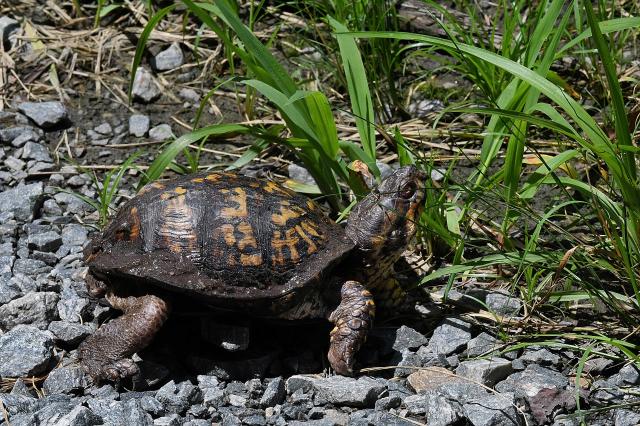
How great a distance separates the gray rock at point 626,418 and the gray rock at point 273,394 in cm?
104

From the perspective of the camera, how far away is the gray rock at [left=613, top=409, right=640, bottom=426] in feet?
8.85

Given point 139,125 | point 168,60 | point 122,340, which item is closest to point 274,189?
point 122,340

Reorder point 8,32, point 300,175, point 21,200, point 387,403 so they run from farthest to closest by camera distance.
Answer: point 8,32 → point 300,175 → point 21,200 → point 387,403

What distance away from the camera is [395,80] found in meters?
4.56

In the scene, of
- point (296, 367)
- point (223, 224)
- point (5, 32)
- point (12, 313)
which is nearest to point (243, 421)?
point (296, 367)

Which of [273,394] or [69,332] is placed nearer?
[273,394]

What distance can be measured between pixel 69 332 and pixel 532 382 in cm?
159

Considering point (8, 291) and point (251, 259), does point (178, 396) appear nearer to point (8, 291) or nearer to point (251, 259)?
point (251, 259)

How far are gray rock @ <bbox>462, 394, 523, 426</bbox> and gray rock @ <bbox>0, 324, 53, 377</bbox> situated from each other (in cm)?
140

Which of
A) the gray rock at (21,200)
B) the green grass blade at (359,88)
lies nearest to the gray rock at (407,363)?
the green grass blade at (359,88)

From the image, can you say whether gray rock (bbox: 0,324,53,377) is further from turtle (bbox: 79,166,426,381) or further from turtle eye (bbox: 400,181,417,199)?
turtle eye (bbox: 400,181,417,199)

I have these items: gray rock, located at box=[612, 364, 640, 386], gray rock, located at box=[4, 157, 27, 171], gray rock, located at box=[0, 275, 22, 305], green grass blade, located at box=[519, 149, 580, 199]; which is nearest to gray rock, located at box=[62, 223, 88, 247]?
gray rock, located at box=[0, 275, 22, 305]

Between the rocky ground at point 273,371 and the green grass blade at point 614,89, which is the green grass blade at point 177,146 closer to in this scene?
the rocky ground at point 273,371

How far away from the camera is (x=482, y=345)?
124 inches
